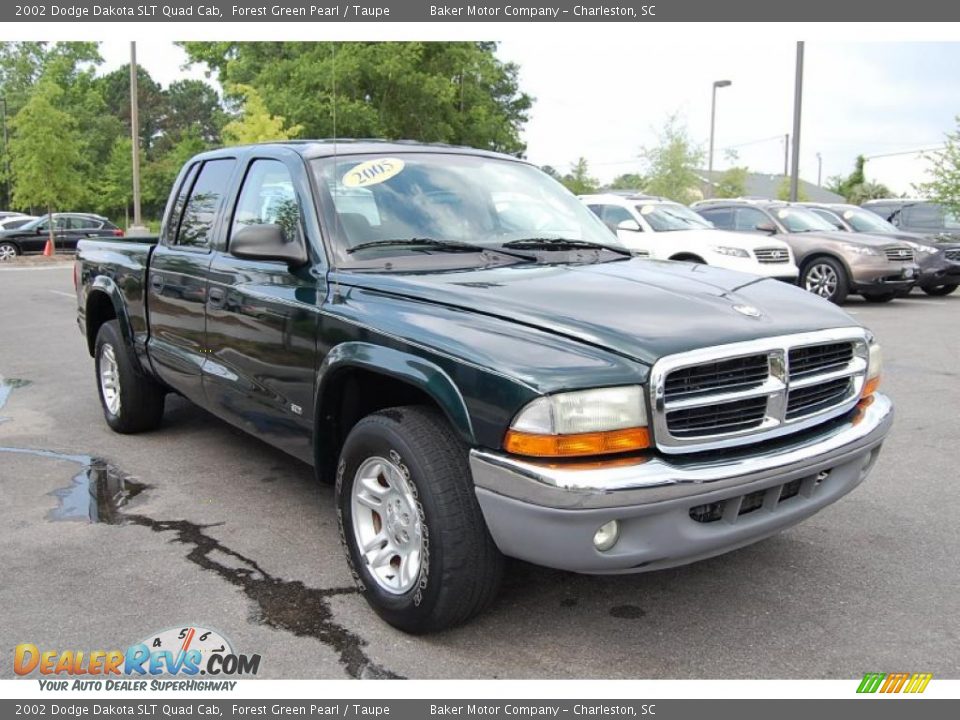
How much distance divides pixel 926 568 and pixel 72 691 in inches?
134

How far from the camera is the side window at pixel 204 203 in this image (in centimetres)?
482

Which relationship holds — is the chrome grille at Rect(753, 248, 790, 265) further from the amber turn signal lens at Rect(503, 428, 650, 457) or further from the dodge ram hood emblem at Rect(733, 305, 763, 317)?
the amber turn signal lens at Rect(503, 428, 650, 457)

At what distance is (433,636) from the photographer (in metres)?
3.15

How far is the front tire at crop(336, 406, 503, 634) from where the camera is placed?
2.89m

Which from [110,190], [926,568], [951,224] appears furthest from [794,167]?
[110,190]

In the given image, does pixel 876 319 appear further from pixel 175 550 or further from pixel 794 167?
pixel 175 550

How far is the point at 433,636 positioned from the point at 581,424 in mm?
1042

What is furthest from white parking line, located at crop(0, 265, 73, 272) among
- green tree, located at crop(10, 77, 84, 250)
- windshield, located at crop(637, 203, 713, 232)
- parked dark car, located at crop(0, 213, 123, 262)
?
windshield, located at crop(637, 203, 713, 232)

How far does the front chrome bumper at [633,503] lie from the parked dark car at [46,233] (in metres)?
25.6

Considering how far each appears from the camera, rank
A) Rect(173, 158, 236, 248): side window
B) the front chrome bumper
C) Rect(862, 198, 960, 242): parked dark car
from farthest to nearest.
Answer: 1. Rect(862, 198, 960, 242): parked dark car
2. Rect(173, 158, 236, 248): side window
3. the front chrome bumper

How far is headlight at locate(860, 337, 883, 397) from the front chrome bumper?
2.34ft

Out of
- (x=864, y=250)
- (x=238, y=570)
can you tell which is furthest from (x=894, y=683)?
(x=864, y=250)

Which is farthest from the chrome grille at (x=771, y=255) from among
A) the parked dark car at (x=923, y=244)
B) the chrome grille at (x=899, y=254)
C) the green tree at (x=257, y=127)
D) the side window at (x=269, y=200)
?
the green tree at (x=257, y=127)
